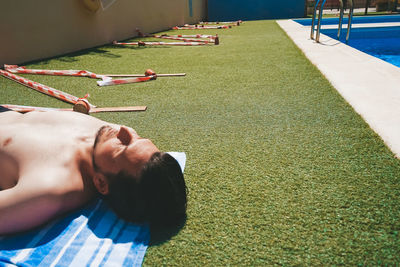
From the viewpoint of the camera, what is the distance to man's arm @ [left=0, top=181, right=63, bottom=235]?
1.35 meters

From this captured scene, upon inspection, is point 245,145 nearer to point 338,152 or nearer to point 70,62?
point 338,152

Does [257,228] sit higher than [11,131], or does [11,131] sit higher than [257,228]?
[11,131]

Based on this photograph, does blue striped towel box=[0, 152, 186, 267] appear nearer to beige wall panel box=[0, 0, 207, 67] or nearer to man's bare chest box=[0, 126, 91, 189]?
man's bare chest box=[0, 126, 91, 189]

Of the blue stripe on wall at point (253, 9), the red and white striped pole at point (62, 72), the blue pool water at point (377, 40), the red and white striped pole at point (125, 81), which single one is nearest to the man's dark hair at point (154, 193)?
the red and white striped pole at point (125, 81)

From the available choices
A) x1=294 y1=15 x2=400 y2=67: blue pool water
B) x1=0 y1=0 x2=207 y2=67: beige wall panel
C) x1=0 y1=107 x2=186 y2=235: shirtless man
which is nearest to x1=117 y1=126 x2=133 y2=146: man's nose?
x1=0 y1=107 x2=186 y2=235: shirtless man

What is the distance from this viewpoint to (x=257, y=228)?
1493 millimetres

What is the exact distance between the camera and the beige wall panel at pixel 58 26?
19.2 ft

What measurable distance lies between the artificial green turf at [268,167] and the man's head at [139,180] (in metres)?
0.17

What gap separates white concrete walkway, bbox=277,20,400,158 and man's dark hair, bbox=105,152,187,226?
1.67 meters

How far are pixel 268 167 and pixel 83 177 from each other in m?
1.23

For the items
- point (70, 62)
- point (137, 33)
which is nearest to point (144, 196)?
point (70, 62)

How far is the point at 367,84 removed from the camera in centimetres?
380

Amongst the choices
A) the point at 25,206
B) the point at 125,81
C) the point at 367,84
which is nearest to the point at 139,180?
the point at 25,206

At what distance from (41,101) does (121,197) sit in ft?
9.01
